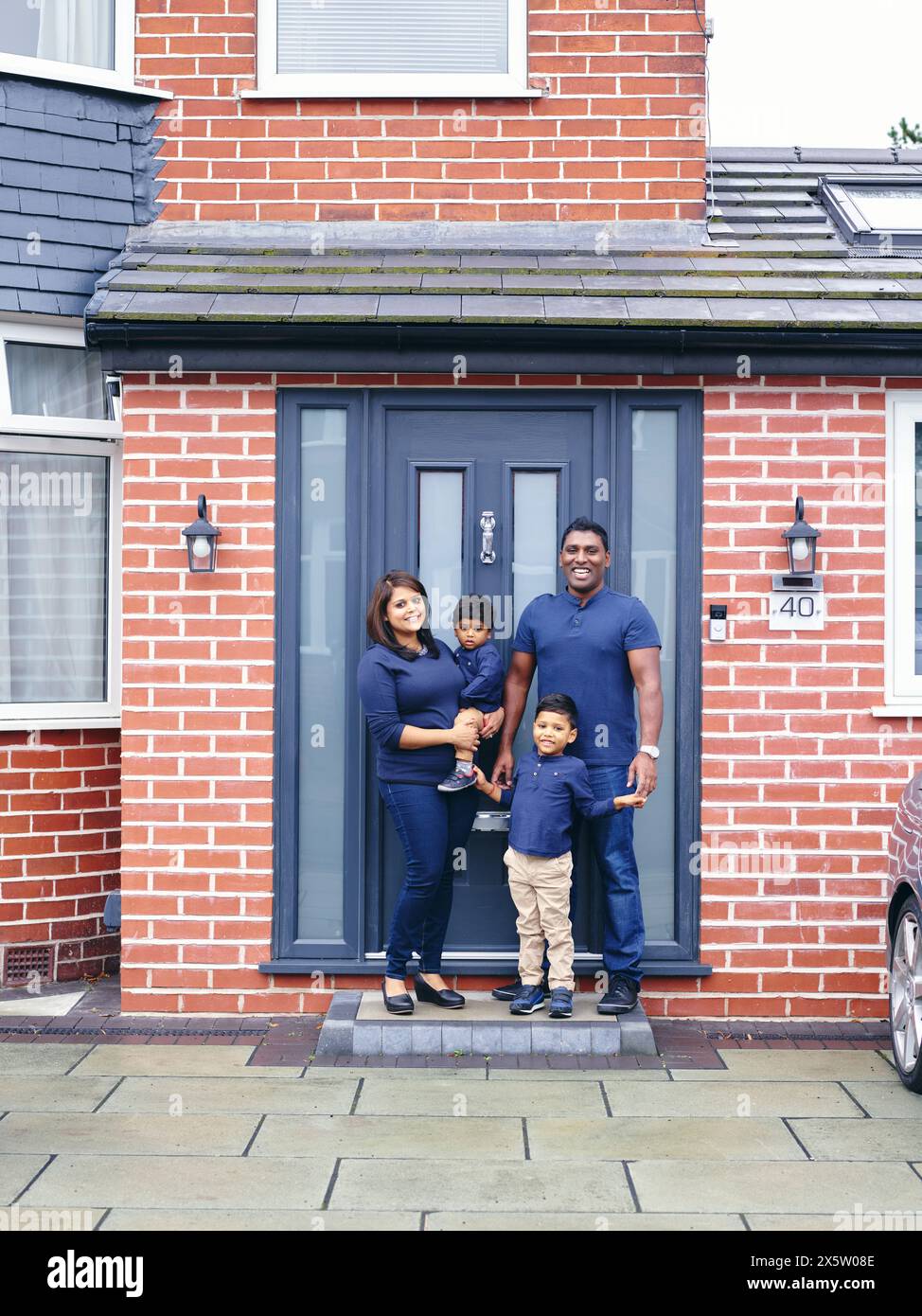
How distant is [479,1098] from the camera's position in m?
5.68

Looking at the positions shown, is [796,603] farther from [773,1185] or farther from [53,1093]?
[53,1093]

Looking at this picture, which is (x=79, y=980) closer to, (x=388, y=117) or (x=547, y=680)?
(x=547, y=680)

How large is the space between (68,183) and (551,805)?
3911 mm

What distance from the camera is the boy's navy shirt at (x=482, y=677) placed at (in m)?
6.51

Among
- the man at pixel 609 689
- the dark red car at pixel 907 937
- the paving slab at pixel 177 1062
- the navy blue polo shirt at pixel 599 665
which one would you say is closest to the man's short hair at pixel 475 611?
the man at pixel 609 689

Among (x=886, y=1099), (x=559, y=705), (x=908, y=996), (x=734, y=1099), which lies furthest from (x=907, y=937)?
(x=559, y=705)

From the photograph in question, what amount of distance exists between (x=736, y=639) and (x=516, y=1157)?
9.14 ft

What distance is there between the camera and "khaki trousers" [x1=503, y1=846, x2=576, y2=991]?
629 cm

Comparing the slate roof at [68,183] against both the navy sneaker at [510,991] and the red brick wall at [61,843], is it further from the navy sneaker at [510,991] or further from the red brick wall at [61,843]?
the navy sneaker at [510,991]

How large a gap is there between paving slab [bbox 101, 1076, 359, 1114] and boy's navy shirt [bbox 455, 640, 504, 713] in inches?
66.2

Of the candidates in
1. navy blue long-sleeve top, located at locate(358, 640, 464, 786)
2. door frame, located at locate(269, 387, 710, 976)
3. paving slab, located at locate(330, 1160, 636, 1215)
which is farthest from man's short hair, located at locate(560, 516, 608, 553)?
paving slab, located at locate(330, 1160, 636, 1215)

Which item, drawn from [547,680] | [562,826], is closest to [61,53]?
[547,680]
